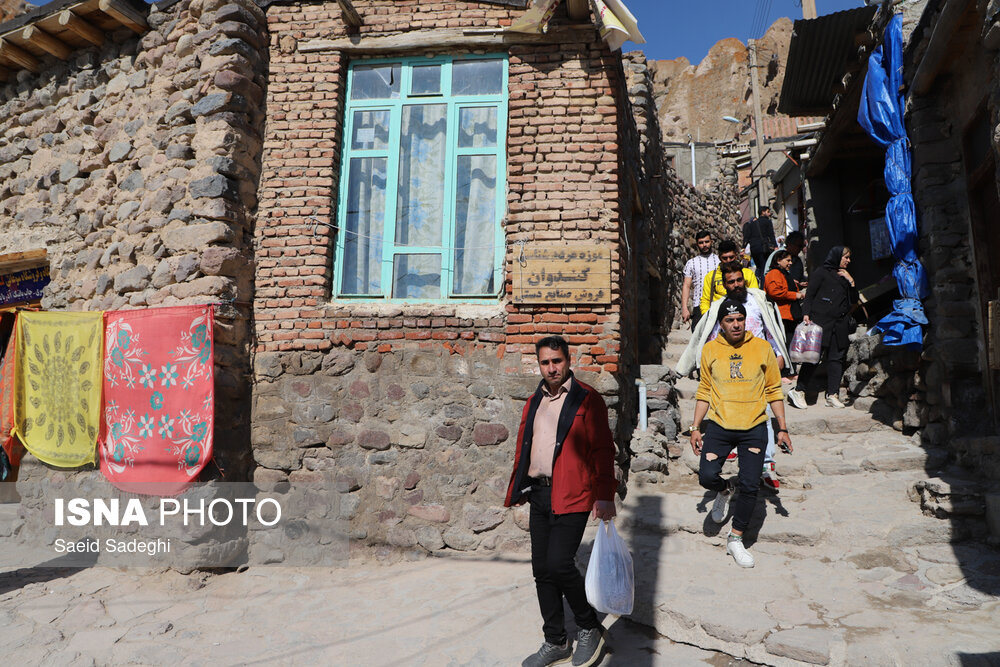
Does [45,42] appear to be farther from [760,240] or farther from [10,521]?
[760,240]

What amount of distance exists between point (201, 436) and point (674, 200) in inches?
421

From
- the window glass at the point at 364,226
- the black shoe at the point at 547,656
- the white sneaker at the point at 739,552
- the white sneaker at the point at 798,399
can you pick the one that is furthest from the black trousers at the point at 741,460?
the window glass at the point at 364,226

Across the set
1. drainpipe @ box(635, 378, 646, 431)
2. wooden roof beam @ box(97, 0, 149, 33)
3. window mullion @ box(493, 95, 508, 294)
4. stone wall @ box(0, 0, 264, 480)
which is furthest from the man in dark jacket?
wooden roof beam @ box(97, 0, 149, 33)

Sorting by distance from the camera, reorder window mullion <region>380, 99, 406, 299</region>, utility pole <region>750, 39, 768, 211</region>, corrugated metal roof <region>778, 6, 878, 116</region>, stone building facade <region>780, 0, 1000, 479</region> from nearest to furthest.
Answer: stone building facade <region>780, 0, 1000, 479</region> < window mullion <region>380, 99, 406, 299</region> < corrugated metal roof <region>778, 6, 878, 116</region> < utility pole <region>750, 39, 768, 211</region>

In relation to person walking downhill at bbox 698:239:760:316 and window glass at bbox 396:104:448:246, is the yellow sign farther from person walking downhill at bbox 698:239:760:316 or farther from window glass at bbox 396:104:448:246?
person walking downhill at bbox 698:239:760:316

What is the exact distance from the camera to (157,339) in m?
5.18

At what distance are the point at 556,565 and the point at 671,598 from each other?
1.09 metres

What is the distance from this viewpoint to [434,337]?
5195 millimetres

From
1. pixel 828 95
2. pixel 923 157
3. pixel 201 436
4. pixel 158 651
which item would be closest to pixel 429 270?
pixel 201 436

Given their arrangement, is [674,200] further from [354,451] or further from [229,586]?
[229,586]

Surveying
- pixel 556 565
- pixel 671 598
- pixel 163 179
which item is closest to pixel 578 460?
pixel 556 565

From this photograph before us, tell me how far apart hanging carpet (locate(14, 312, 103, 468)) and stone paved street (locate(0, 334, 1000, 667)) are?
3.60 feet

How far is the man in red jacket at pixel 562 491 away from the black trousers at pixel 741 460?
1.28m

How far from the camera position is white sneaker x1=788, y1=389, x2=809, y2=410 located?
22.1 feet
